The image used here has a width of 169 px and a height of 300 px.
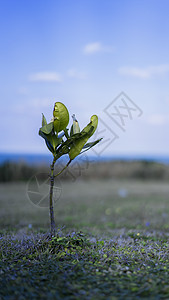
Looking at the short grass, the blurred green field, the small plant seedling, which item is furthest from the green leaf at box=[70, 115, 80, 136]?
the blurred green field

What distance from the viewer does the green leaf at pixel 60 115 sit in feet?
8.61

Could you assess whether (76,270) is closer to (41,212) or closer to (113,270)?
(113,270)

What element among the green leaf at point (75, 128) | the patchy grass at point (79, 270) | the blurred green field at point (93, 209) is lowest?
the blurred green field at point (93, 209)

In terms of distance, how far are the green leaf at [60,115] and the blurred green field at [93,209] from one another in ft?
7.73

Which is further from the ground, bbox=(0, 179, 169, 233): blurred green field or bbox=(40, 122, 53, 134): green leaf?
bbox=(40, 122, 53, 134): green leaf

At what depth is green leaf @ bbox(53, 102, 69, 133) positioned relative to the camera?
2.62 meters

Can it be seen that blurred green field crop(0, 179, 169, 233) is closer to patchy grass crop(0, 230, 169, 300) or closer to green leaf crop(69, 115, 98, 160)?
patchy grass crop(0, 230, 169, 300)

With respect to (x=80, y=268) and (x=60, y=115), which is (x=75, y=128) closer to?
(x=60, y=115)

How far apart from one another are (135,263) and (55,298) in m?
0.85

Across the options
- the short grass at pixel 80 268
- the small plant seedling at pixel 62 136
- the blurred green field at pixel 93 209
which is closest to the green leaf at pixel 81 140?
the small plant seedling at pixel 62 136

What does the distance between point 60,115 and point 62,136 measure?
0.80 ft

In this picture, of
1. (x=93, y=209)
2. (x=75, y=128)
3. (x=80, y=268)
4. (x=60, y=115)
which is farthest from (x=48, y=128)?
(x=93, y=209)

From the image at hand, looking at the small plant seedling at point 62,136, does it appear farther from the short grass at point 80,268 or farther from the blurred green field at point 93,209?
the blurred green field at point 93,209

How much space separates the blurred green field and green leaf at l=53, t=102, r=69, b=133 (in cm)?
236
